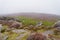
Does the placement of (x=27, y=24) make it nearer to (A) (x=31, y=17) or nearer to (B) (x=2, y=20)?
(A) (x=31, y=17)

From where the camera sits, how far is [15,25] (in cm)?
1443

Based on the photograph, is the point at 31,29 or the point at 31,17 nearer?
the point at 31,29

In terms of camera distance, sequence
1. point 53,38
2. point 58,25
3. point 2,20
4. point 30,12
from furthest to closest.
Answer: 1. point 2,20
2. point 30,12
3. point 58,25
4. point 53,38

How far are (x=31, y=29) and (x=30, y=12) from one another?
2.48 meters

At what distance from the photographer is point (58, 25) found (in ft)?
42.0

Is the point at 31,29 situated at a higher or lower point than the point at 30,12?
lower

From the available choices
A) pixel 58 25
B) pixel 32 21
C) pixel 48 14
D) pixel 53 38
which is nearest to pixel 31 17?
pixel 32 21

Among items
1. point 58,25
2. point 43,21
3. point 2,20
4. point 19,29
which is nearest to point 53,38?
point 58,25

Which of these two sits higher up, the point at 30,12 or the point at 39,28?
the point at 30,12

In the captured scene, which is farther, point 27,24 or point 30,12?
point 30,12

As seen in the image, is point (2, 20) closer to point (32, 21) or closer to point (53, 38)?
point (32, 21)

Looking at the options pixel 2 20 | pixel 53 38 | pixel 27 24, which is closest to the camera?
pixel 53 38

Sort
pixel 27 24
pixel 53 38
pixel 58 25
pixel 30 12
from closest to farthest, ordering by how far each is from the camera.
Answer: pixel 53 38
pixel 58 25
pixel 27 24
pixel 30 12

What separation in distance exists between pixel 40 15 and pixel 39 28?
156 centimetres
